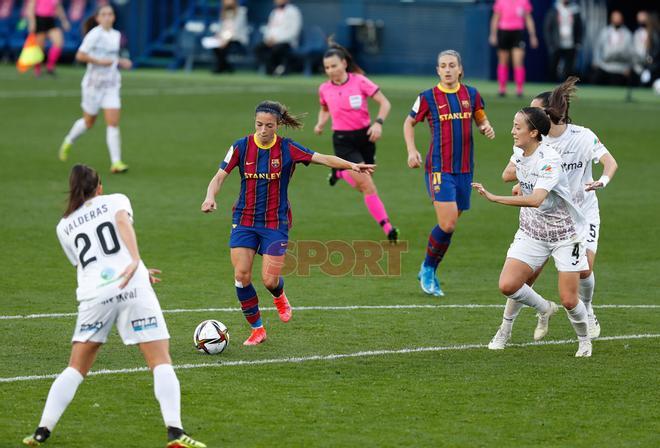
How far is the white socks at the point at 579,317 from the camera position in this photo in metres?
9.36

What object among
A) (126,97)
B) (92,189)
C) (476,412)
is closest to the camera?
(92,189)

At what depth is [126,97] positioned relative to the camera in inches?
1165

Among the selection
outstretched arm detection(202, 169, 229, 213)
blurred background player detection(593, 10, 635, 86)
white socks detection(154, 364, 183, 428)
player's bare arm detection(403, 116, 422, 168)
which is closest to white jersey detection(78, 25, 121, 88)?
player's bare arm detection(403, 116, 422, 168)

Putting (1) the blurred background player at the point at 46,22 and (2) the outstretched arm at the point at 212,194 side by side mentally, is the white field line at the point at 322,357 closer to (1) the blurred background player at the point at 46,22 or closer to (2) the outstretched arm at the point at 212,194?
(2) the outstretched arm at the point at 212,194

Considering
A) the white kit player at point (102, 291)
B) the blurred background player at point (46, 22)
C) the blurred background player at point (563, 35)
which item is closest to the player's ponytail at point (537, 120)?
the white kit player at point (102, 291)

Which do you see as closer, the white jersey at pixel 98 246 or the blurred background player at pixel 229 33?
the white jersey at pixel 98 246

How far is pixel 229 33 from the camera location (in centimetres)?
3491

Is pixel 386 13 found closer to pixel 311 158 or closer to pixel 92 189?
pixel 311 158

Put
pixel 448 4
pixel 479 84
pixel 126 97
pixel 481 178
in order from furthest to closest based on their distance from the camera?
pixel 448 4 → pixel 479 84 → pixel 126 97 → pixel 481 178

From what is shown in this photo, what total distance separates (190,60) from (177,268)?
80.7 ft

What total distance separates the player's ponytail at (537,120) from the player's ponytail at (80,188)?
3.40 m

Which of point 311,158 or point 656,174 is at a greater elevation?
point 311,158

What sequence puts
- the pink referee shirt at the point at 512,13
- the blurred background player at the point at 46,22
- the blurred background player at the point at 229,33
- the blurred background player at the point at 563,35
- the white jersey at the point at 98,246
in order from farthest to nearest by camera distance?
the blurred background player at the point at 229,33 → the blurred background player at the point at 46,22 → the blurred background player at the point at 563,35 → the pink referee shirt at the point at 512,13 → the white jersey at the point at 98,246

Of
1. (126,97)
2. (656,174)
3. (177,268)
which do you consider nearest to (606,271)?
(177,268)
